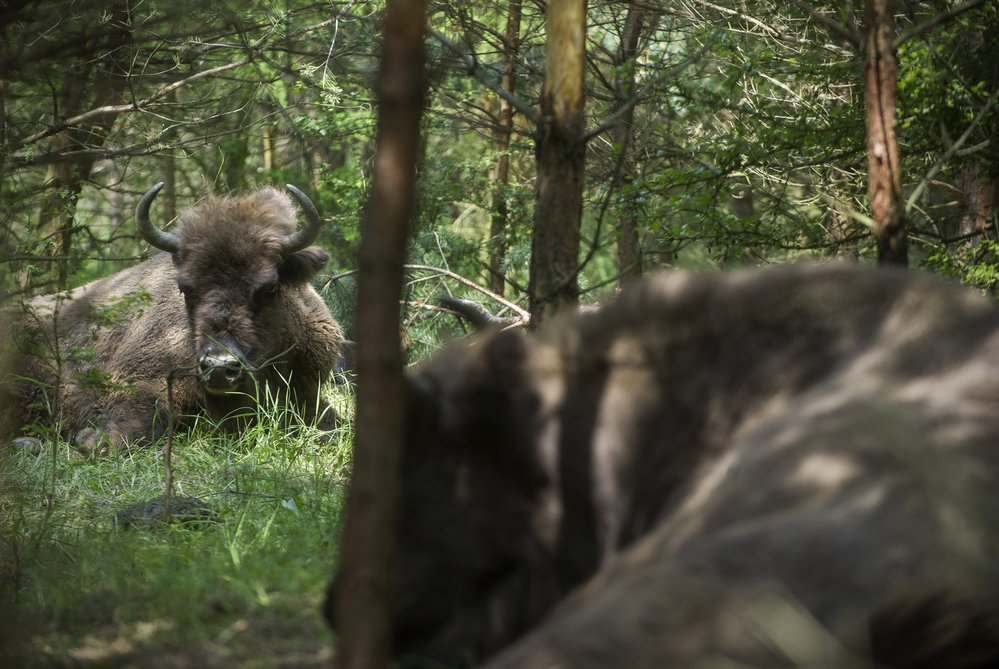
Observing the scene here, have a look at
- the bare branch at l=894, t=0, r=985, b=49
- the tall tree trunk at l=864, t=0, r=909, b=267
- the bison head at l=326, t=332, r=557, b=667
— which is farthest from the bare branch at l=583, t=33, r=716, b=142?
the bison head at l=326, t=332, r=557, b=667

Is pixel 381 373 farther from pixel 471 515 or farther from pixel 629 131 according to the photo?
pixel 629 131

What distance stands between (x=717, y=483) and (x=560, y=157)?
1.97 metres

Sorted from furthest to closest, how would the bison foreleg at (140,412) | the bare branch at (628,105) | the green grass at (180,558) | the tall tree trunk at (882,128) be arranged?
the bison foreleg at (140,412)
the tall tree trunk at (882,128)
the bare branch at (628,105)
the green grass at (180,558)

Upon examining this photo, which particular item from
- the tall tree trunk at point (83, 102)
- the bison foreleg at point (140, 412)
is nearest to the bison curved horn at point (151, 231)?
the tall tree trunk at point (83, 102)

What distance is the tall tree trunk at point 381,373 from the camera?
9.66 feet

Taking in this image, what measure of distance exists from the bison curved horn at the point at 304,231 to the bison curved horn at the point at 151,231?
1.09m

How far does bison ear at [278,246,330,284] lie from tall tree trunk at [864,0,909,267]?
6.80 m

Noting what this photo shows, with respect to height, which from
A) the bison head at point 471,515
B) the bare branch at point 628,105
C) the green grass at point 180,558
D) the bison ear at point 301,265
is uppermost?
the bare branch at point 628,105

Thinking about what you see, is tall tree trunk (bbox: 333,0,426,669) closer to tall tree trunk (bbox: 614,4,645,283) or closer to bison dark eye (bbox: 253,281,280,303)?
tall tree trunk (bbox: 614,4,645,283)

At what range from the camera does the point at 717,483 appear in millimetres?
3588

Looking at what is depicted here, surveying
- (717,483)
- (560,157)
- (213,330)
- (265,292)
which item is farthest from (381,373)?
(265,292)

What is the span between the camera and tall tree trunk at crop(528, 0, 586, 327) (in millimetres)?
4992

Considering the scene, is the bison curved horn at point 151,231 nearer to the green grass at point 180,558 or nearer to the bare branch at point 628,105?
the green grass at point 180,558

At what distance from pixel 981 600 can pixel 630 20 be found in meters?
9.10
